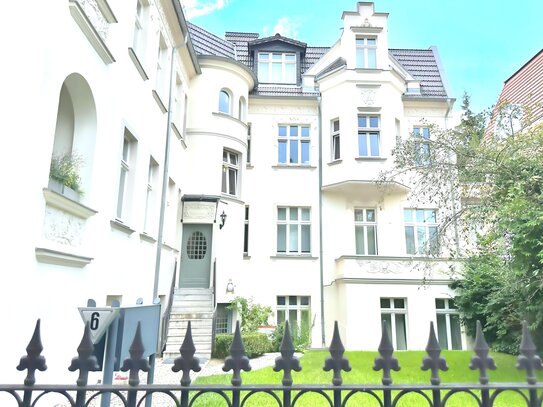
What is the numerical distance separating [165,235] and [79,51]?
6.44 meters

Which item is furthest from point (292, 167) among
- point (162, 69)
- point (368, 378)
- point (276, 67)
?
point (368, 378)

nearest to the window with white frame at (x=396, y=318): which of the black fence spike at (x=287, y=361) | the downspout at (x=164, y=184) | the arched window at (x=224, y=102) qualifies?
the downspout at (x=164, y=184)

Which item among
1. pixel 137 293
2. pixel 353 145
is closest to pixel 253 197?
pixel 353 145

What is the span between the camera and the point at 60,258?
4.96 meters

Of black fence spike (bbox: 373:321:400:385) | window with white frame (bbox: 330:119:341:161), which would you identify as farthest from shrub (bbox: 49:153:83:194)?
window with white frame (bbox: 330:119:341:161)

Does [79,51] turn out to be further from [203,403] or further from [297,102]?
[297,102]

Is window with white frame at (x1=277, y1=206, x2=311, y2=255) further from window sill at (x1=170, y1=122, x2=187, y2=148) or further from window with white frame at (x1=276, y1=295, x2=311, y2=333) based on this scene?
window sill at (x1=170, y1=122, x2=187, y2=148)

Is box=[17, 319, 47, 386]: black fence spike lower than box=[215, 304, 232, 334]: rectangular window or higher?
higher

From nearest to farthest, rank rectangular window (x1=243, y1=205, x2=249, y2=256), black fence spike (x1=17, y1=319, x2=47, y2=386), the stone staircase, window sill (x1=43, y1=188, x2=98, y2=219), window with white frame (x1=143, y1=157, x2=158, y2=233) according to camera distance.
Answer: black fence spike (x1=17, y1=319, x2=47, y2=386) < window sill (x1=43, y1=188, x2=98, y2=219) < window with white frame (x1=143, y1=157, x2=158, y2=233) < the stone staircase < rectangular window (x1=243, y1=205, x2=249, y2=256)

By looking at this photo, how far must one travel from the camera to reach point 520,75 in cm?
1702

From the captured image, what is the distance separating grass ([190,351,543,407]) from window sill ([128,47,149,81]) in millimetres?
6191

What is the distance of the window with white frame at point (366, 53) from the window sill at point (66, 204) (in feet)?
42.4

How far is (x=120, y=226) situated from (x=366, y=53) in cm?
1263

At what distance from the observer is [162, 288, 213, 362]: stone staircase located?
32.0 feet
